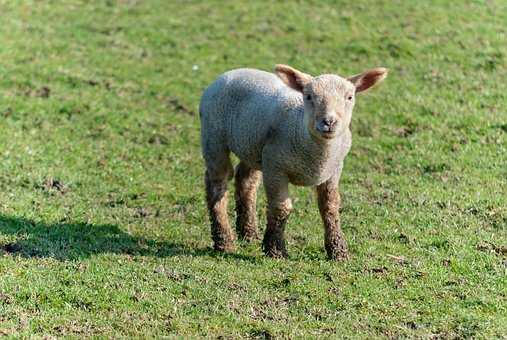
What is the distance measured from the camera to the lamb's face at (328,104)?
9.11 metres

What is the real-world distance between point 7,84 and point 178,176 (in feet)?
16.8

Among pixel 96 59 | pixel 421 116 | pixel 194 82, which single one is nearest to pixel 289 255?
pixel 421 116

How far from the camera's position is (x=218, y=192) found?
11047mm

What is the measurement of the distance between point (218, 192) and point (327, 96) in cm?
238

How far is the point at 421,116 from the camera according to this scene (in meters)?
15.7

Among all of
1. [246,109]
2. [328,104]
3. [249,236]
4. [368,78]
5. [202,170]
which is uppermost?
[368,78]

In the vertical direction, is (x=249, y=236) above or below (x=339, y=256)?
below

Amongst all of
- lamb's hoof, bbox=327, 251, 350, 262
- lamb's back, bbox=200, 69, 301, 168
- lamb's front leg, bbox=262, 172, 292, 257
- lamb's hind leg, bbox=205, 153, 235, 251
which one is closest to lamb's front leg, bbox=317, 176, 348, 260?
lamb's hoof, bbox=327, 251, 350, 262

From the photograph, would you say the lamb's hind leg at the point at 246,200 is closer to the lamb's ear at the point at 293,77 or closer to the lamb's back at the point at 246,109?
the lamb's back at the point at 246,109

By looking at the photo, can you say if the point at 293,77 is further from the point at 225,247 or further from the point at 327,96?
the point at 225,247

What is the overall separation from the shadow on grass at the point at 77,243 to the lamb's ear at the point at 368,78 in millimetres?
2314

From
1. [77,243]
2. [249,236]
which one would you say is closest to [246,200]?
[249,236]

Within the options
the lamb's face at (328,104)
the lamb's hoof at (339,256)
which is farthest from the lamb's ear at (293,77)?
the lamb's hoof at (339,256)

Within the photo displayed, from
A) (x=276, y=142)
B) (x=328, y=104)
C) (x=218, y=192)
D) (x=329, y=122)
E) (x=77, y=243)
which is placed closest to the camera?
(x=329, y=122)
